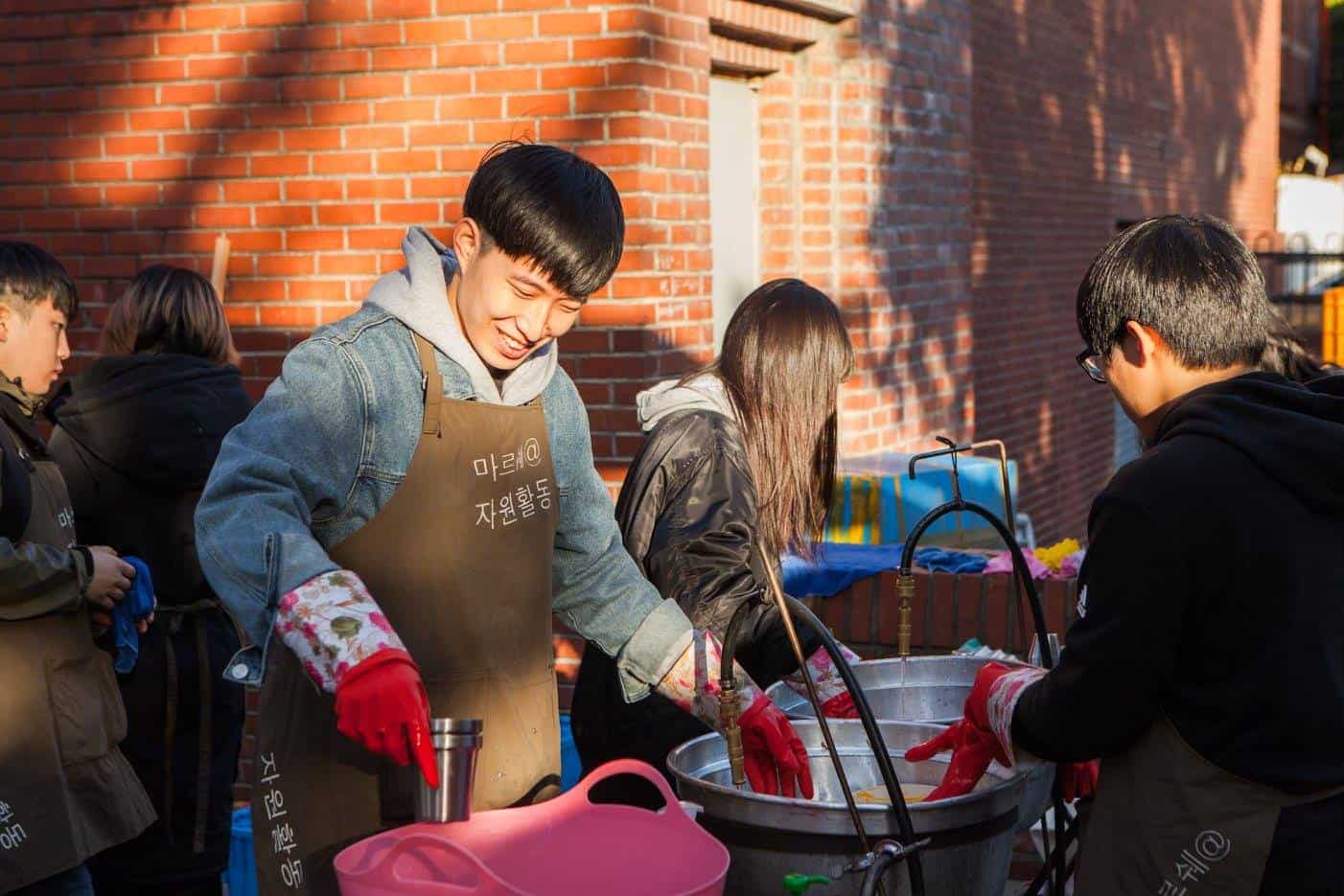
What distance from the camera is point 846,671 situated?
2221mm

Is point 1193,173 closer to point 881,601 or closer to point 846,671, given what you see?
point 881,601

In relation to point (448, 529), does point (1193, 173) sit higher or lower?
higher

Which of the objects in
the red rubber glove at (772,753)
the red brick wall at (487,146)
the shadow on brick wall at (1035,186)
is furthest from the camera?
the shadow on brick wall at (1035,186)

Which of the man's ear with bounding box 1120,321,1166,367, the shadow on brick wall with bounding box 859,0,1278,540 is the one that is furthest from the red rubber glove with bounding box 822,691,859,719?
the shadow on brick wall with bounding box 859,0,1278,540

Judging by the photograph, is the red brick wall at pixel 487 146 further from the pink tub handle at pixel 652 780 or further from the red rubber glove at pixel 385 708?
the red rubber glove at pixel 385 708

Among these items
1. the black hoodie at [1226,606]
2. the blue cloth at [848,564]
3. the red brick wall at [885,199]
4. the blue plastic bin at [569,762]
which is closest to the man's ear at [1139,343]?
the black hoodie at [1226,606]

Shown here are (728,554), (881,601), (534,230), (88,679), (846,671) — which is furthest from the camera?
(881,601)

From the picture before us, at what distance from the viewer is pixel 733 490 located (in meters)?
3.24

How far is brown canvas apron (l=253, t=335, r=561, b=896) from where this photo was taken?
246 cm

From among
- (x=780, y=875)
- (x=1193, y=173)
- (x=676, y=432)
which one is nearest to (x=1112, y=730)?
(x=780, y=875)

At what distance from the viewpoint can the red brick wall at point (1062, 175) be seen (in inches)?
376

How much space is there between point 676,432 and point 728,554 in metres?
0.29

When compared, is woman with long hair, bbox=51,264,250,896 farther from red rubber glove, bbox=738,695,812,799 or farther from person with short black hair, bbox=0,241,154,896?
red rubber glove, bbox=738,695,812,799

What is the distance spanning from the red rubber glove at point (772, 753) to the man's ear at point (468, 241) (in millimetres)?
869
